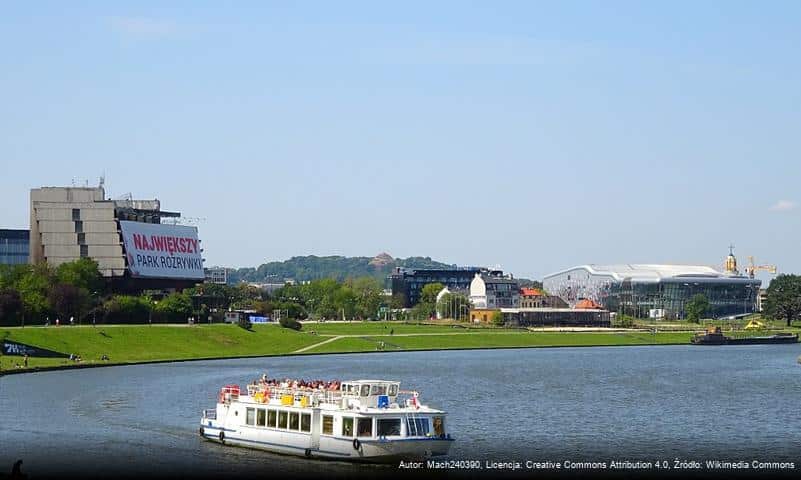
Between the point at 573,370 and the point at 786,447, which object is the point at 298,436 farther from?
the point at 573,370

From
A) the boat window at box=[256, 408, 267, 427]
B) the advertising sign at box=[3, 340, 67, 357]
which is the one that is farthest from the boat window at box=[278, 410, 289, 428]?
the advertising sign at box=[3, 340, 67, 357]

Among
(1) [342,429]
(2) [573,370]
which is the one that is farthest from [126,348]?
(1) [342,429]

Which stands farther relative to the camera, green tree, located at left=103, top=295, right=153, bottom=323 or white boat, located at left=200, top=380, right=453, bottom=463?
green tree, located at left=103, top=295, right=153, bottom=323

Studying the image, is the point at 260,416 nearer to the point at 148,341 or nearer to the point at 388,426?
the point at 388,426

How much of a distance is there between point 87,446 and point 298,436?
13637 mm

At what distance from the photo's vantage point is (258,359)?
176m

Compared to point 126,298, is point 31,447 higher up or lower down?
lower down

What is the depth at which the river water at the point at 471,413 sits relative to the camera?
244 ft

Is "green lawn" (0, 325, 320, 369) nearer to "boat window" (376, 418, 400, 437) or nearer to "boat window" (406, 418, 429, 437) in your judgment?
"boat window" (376, 418, 400, 437)

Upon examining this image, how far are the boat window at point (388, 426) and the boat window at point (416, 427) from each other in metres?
0.60

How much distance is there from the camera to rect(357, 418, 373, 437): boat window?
70500mm

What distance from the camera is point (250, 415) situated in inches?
3083

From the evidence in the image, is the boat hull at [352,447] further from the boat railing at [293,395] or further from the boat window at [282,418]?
the boat railing at [293,395]

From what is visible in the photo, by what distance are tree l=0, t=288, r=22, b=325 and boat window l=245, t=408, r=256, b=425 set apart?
107271 millimetres
